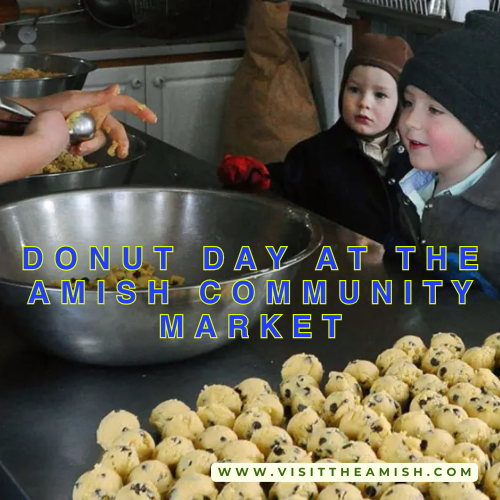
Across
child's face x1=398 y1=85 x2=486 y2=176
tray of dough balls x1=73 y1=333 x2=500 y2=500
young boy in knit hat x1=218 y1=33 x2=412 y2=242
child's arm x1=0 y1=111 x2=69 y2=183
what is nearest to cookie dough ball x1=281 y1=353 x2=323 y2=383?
tray of dough balls x1=73 y1=333 x2=500 y2=500

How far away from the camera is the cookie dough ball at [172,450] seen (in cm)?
94

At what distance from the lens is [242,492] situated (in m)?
0.87

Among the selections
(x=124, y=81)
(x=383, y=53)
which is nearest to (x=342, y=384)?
(x=383, y=53)

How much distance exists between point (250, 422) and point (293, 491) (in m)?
0.13

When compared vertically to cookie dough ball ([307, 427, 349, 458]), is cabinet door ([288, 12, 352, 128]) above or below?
below

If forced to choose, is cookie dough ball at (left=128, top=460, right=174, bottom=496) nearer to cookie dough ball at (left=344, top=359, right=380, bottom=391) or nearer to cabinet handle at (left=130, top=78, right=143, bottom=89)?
cookie dough ball at (left=344, top=359, right=380, bottom=391)

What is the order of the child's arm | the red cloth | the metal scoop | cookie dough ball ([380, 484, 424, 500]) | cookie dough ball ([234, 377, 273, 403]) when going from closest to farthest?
cookie dough ball ([380, 484, 424, 500]), cookie dough ball ([234, 377, 273, 403]), the child's arm, the metal scoop, the red cloth

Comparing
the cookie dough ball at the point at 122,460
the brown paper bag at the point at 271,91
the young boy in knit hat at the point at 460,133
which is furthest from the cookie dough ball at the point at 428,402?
the brown paper bag at the point at 271,91

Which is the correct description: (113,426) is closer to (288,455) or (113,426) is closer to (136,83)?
(288,455)

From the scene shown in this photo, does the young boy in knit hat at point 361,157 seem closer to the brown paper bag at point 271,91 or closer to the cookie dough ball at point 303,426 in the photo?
the brown paper bag at point 271,91

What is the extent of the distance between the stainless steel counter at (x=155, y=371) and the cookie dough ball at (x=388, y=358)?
0.07 m

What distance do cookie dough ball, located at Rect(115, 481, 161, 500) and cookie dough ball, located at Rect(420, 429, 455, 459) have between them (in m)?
0.27

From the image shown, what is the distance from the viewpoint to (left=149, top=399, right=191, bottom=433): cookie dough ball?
1.03 metres

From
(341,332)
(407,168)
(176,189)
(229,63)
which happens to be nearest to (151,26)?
(229,63)
